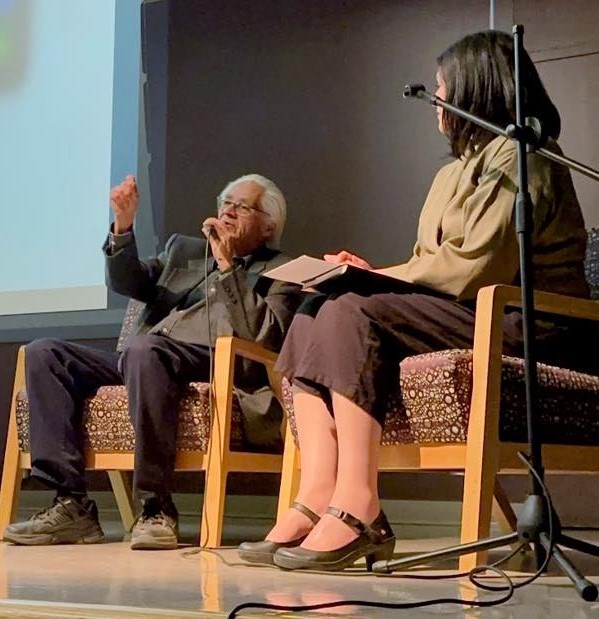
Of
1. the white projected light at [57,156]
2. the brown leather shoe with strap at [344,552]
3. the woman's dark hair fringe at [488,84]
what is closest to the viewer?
the brown leather shoe with strap at [344,552]

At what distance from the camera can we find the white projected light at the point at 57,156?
10.2ft

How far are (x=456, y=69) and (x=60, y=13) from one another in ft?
6.02

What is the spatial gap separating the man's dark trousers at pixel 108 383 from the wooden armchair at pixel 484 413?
1.86ft

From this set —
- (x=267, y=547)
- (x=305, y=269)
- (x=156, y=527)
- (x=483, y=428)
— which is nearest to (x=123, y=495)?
(x=156, y=527)

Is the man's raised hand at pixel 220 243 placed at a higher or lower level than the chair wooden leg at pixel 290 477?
higher

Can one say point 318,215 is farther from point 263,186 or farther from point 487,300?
point 487,300

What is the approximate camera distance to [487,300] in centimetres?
156

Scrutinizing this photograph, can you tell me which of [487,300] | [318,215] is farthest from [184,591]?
[318,215]

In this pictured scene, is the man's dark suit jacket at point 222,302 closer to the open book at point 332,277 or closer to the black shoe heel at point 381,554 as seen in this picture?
the open book at point 332,277

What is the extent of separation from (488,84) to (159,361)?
88 cm

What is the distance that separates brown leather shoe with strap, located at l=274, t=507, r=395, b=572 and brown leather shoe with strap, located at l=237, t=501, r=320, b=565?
0.22ft

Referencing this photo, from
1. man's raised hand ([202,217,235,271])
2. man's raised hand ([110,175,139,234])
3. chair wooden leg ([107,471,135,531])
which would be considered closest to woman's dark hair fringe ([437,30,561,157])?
man's raised hand ([202,217,235,271])

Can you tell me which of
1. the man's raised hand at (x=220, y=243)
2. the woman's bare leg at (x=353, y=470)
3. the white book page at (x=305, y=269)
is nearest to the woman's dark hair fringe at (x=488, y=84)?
the white book page at (x=305, y=269)

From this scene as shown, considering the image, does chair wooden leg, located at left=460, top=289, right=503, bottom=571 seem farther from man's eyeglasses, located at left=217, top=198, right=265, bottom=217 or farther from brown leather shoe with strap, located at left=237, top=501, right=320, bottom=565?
man's eyeglasses, located at left=217, top=198, right=265, bottom=217
